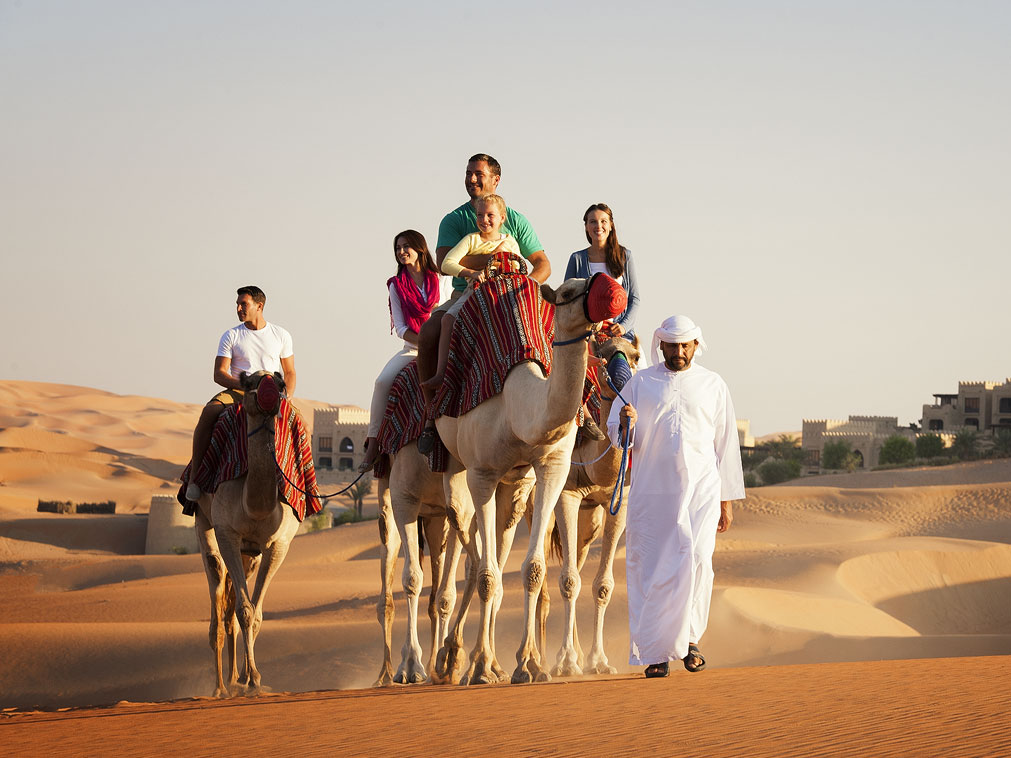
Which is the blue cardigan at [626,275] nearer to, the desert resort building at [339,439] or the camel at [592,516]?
the camel at [592,516]

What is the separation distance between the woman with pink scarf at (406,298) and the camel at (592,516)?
1745 mm

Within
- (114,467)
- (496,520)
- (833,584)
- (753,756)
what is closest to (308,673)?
(496,520)

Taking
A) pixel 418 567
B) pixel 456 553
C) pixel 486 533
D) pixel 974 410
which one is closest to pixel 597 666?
pixel 456 553

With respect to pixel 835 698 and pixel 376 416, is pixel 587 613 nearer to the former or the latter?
pixel 376 416

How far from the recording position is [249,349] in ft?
37.6

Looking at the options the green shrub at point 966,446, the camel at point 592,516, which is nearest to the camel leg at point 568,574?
the camel at point 592,516

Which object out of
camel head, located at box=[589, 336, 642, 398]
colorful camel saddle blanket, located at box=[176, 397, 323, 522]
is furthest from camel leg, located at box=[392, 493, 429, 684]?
camel head, located at box=[589, 336, 642, 398]

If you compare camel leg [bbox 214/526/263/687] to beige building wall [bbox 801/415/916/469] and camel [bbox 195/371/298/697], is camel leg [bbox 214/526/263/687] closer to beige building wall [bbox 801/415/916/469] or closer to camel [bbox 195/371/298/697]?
camel [bbox 195/371/298/697]

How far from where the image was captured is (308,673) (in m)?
16.5

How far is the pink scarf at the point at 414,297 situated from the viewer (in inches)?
430

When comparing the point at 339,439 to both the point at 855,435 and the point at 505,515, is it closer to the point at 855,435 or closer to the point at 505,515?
the point at 855,435

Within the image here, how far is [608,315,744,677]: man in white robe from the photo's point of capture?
8203 mm

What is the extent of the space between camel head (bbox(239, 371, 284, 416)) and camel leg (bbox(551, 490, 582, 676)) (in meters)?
2.49

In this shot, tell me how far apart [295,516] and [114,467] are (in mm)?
61054
